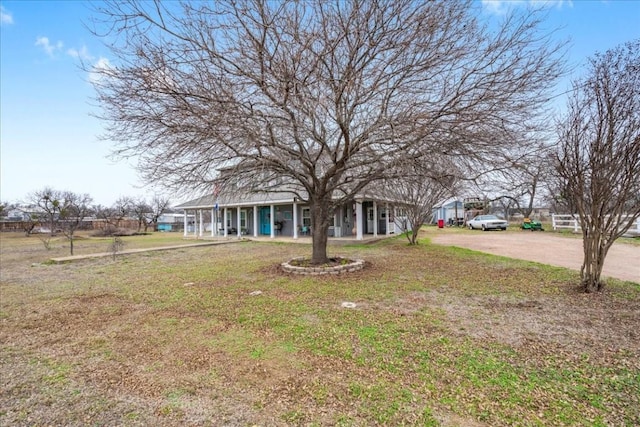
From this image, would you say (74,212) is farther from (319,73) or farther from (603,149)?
(603,149)

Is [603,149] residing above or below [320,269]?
above

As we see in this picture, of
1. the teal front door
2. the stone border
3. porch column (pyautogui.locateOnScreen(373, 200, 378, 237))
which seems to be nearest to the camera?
the stone border

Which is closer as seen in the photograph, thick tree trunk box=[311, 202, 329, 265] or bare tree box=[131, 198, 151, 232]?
thick tree trunk box=[311, 202, 329, 265]

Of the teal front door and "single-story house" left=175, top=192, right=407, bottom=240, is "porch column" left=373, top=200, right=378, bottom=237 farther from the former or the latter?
the teal front door

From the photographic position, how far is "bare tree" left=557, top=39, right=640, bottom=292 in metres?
5.01

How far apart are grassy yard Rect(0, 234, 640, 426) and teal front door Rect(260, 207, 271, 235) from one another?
552 inches

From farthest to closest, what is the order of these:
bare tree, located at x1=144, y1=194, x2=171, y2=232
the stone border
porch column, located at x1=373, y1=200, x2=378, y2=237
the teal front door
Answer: bare tree, located at x1=144, y1=194, x2=171, y2=232
the teal front door
porch column, located at x1=373, y1=200, x2=378, y2=237
the stone border

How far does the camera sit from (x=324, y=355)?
11.1ft

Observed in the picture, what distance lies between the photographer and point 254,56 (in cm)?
604

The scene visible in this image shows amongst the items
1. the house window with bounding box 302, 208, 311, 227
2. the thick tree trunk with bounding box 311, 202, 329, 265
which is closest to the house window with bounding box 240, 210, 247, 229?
the house window with bounding box 302, 208, 311, 227

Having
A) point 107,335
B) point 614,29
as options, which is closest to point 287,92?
point 107,335

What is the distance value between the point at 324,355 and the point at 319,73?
509cm

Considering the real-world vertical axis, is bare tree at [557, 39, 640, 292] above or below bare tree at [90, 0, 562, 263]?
below

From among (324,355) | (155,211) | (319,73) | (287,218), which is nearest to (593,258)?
(324,355)
